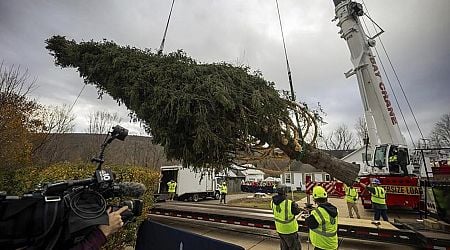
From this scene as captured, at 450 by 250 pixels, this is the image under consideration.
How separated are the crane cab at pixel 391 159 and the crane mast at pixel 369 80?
29 cm

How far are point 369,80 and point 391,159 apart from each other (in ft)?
10.0

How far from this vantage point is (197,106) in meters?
4.12

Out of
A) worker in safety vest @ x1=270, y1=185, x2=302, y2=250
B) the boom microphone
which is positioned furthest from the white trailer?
the boom microphone

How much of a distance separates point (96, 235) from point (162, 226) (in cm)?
54

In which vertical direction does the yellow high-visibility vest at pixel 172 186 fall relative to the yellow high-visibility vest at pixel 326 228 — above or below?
above

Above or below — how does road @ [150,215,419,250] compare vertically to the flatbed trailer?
below

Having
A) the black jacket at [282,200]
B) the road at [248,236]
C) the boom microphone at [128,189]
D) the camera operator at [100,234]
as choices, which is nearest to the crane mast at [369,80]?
the road at [248,236]

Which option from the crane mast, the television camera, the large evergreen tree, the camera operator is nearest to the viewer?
the television camera

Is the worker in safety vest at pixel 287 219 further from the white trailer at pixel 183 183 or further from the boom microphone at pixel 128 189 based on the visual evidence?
the white trailer at pixel 183 183

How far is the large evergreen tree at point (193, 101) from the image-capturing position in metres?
4.09

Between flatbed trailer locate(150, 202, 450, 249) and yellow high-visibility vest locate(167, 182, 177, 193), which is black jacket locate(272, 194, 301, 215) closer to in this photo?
flatbed trailer locate(150, 202, 450, 249)

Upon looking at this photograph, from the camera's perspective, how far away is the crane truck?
9.30m

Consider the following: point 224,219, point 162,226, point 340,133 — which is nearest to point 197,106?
point 162,226

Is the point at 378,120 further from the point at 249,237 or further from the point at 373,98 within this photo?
the point at 249,237
